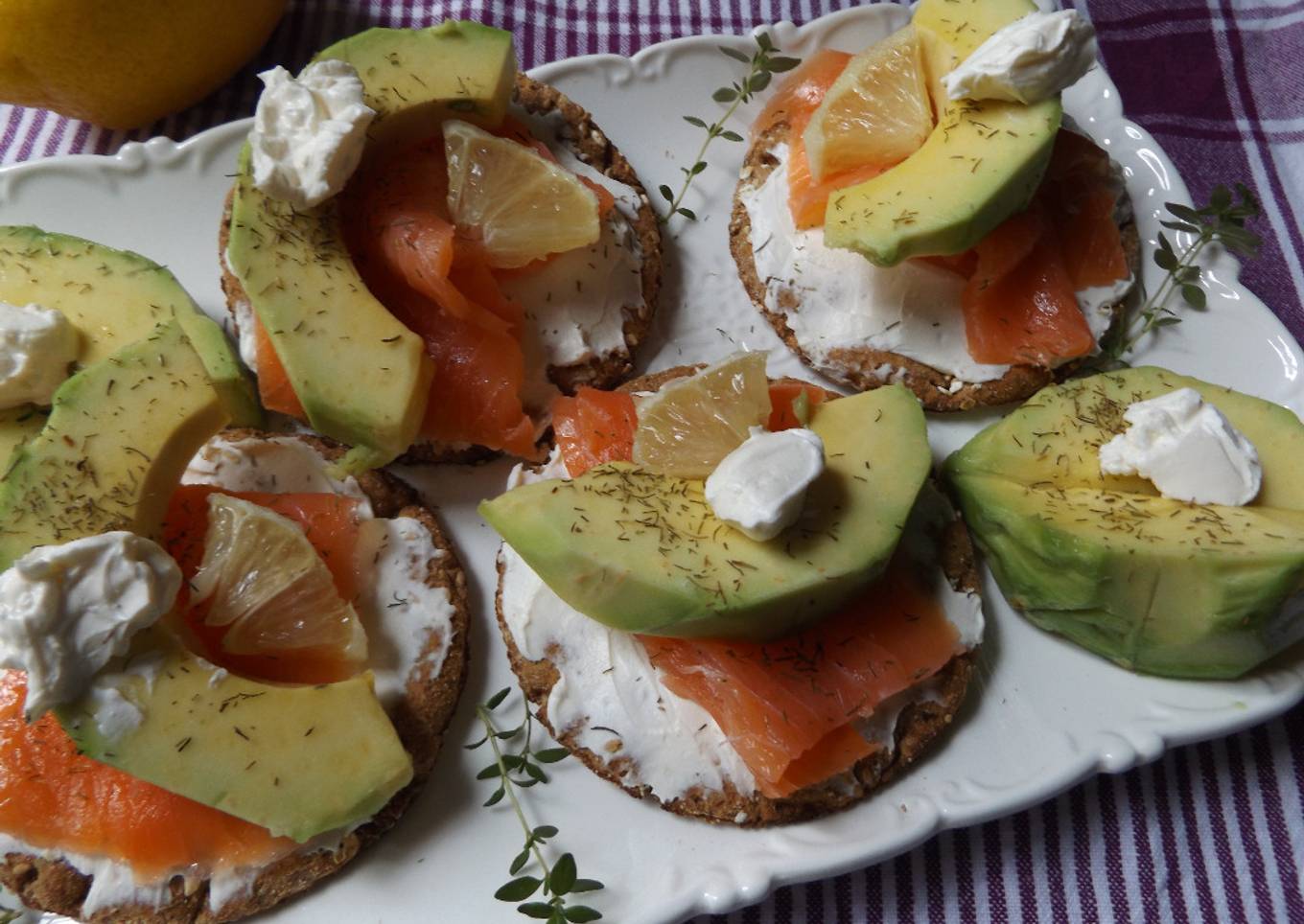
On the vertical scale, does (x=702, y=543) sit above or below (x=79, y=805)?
above

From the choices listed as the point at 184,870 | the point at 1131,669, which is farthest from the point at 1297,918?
the point at 184,870

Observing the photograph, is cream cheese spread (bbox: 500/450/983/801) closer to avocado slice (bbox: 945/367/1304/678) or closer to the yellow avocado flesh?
avocado slice (bbox: 945/367/1304/678)

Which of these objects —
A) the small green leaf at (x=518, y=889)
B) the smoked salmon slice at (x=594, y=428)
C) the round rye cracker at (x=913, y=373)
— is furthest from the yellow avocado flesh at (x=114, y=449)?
the round rye cracker at (x=913, y=373)

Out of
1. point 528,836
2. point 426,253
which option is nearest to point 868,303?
point 426,253

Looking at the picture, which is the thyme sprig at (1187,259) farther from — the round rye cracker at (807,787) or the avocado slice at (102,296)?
the avocado slice at (102,296)

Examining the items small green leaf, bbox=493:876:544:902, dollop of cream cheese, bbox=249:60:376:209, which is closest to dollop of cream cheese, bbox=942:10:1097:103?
dollop of cream cheese, bbox=249:60:376:209

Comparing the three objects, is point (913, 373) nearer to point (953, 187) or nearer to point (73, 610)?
point (953, 187)

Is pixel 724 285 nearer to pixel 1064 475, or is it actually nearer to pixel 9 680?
pixel 1064 475
